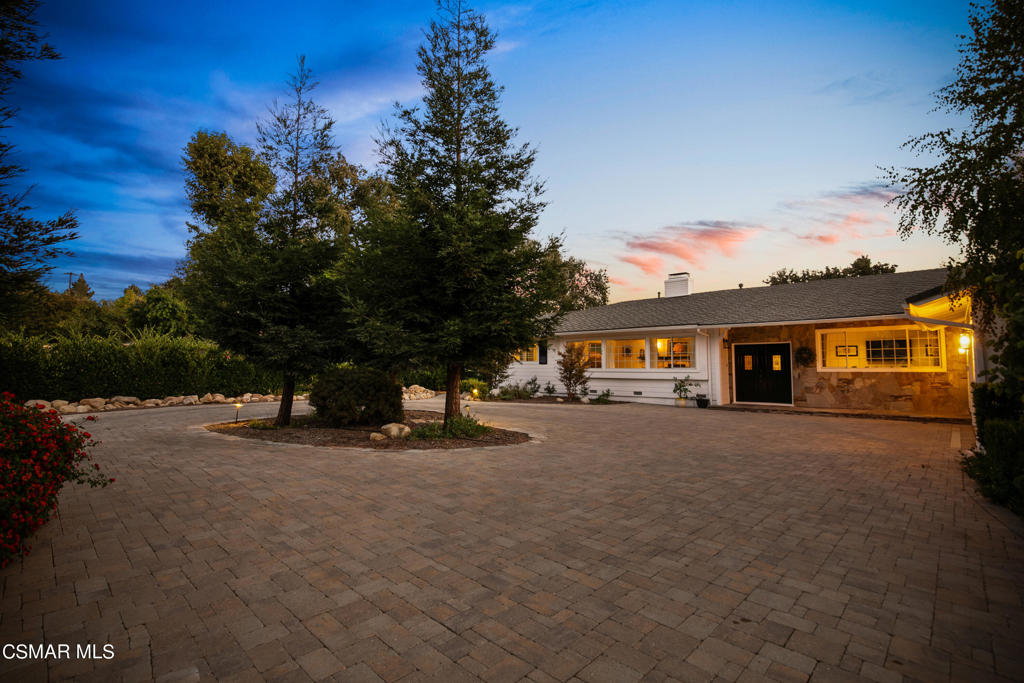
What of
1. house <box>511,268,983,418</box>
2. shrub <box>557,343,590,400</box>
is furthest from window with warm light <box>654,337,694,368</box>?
shrub <box>557,343,590,400</box>

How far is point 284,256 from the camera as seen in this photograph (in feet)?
29.2

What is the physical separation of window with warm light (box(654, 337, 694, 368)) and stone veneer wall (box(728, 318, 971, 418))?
1823 mm

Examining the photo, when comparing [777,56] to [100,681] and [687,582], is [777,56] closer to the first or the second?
[687,582]

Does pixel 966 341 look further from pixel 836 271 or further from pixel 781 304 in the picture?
pixel 836 271

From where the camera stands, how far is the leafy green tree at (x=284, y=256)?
354 inches

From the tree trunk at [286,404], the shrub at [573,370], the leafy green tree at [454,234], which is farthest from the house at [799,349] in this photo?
the tree trunk at [286,404]

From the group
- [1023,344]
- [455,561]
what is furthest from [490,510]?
[1023,344]

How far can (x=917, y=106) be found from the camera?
8.12 metres

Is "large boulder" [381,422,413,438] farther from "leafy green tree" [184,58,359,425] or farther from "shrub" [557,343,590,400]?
"shrub" [557,343,590,400]

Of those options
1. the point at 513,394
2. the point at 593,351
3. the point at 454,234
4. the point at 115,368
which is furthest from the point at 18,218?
the point at 593,351

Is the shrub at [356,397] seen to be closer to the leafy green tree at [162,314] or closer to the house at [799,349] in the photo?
the house at [799,349]

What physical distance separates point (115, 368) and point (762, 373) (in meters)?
22.8

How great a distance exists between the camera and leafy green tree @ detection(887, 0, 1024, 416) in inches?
221

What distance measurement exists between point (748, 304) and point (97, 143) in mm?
27342
